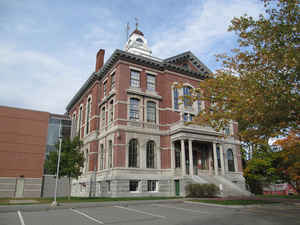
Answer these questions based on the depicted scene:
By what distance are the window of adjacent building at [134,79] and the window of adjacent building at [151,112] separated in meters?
2.60

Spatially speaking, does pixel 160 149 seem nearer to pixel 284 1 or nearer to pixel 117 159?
pixel 117 159

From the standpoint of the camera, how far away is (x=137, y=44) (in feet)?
130

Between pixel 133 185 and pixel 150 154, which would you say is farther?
pixel 150 154

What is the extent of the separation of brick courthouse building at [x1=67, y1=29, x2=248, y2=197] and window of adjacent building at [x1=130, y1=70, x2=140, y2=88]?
0.08m

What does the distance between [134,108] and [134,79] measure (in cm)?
362

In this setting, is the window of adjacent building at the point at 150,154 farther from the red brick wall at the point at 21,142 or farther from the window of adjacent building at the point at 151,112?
the red brick wall at the point at 21,142

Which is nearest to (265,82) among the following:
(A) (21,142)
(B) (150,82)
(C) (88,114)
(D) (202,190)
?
(D) (202,190)

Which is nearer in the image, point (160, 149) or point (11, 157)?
point (160, 149)

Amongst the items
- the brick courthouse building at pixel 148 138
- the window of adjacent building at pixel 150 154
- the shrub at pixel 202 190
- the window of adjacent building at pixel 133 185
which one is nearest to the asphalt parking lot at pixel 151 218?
the shrub at pixel 202 190

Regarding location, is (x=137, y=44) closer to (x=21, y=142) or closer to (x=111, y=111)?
(x=111, y=111)

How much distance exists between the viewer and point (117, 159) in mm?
25844

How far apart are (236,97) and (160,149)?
63.6 ft

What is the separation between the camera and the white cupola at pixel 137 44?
39156mm

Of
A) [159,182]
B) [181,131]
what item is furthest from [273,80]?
[159,182]
